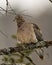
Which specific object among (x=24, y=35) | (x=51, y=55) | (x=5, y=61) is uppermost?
(x=5, y=61)

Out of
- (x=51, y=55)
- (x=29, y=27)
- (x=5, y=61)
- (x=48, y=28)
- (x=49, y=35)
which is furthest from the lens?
(x=48, y=28)

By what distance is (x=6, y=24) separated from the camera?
748 cm

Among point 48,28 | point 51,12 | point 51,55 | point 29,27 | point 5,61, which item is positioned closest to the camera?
point 5,61

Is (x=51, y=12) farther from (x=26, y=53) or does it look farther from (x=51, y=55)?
(x=26, y=53)

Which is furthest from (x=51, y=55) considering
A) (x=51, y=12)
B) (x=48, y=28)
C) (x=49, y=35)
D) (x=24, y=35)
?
(x=24, y=35)

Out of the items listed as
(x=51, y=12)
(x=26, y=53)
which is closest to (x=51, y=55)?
(x=51, y=12)

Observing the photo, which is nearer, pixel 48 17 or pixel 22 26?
pixel 22 26

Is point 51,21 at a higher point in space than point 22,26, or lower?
lower

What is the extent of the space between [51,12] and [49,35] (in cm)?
140

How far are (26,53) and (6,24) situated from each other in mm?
5367

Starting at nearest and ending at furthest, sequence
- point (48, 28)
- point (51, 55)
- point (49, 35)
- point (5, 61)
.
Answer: point (5, 61) → point (51, 55) → point (49, 35) → point (48, 28)

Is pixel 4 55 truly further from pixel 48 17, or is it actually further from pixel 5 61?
pixel 48 17

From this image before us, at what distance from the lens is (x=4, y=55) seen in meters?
2.09

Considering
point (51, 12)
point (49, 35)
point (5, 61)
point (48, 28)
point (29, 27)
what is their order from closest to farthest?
point (5, 61) < point (29, 27) < point (49, 35) < point (48, 28) < point (51, 12)
